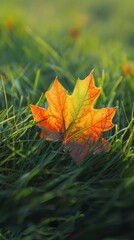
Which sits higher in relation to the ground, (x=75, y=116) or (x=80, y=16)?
(x=80, y=16)

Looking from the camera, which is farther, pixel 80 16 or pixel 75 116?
Result: pixel 80 16

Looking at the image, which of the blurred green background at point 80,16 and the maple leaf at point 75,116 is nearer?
the maple leaf at point 75,116

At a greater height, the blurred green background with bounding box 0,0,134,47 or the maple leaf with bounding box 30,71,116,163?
the blurred green background with bounding box 0,0,134,47

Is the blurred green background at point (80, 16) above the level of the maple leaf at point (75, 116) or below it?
above

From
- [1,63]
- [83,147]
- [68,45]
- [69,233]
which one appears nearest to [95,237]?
[69,233]

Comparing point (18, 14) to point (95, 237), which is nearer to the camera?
point (95, 237)

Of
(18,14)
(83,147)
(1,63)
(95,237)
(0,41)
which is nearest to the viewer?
(95,237)

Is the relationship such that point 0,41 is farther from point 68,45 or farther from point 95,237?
point 95,237

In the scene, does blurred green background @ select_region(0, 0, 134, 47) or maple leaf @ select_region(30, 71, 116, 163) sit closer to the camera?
maple leaf @ select_region(30, 71, 116, 163)
